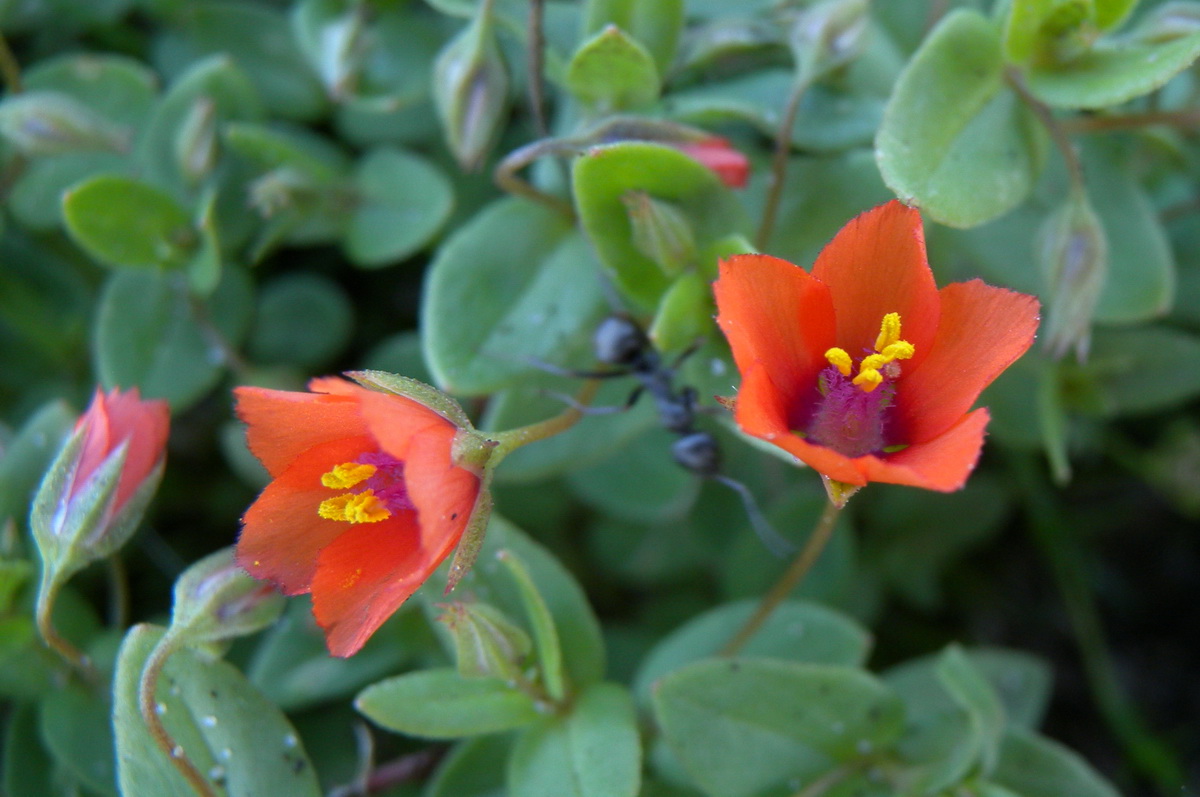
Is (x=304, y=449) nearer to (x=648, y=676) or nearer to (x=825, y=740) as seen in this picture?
(x=648, y=676)

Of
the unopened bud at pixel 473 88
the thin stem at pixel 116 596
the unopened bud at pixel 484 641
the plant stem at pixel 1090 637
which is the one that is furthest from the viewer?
the plant stem at pixel 1090 637

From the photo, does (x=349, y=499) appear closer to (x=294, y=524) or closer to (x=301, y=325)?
(x=294, y=524)

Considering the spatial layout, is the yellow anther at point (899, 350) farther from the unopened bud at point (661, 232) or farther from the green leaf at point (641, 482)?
the green leaf at point (641, 482)

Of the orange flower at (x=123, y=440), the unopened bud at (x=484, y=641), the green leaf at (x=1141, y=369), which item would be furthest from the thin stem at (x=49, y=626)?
the green leaf at (x=1141, y=369)

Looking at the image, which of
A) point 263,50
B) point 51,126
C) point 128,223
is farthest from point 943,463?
point 263,50

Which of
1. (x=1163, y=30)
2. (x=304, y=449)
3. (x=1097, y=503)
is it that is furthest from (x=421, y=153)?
(x=1097, y=503)

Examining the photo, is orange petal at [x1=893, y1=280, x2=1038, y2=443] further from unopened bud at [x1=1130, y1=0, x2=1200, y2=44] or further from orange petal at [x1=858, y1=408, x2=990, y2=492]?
unopened bud at [x1=1130, y1=0, x2=1200, y2=44]
